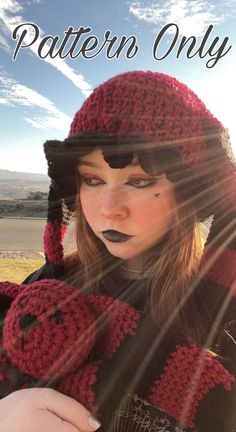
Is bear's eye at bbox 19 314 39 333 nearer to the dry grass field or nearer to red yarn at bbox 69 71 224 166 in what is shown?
red yarn at bbox 69 71 224 166

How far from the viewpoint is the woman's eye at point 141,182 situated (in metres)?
1.41

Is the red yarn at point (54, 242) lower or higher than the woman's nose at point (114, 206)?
lower

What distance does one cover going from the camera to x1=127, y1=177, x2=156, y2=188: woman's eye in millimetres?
1408

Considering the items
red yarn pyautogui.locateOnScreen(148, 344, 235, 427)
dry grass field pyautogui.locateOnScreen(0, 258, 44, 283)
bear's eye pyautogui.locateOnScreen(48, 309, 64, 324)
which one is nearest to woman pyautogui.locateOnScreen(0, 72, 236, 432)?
red yarn pyautogui.locateOnScreen(148, 344, 235, 427)

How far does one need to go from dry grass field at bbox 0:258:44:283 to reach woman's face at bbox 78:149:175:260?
6022 mm

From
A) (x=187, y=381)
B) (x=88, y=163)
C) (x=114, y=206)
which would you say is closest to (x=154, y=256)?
(x=114, y=206)

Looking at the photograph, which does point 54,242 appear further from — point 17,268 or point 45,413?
point 17,268

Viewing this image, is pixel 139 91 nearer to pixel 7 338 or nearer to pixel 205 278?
pixel 205 278

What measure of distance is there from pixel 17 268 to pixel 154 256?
746cm

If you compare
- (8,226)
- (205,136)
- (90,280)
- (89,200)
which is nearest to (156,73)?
(205,136)

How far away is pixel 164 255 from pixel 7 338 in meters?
0.62

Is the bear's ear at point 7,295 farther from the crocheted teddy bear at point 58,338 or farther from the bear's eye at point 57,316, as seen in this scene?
the bear's eye at point 57,316

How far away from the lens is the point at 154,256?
1.55m

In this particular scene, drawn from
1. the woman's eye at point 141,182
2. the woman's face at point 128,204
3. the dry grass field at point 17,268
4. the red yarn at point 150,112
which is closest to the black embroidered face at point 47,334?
the woman's face at point 128,204
